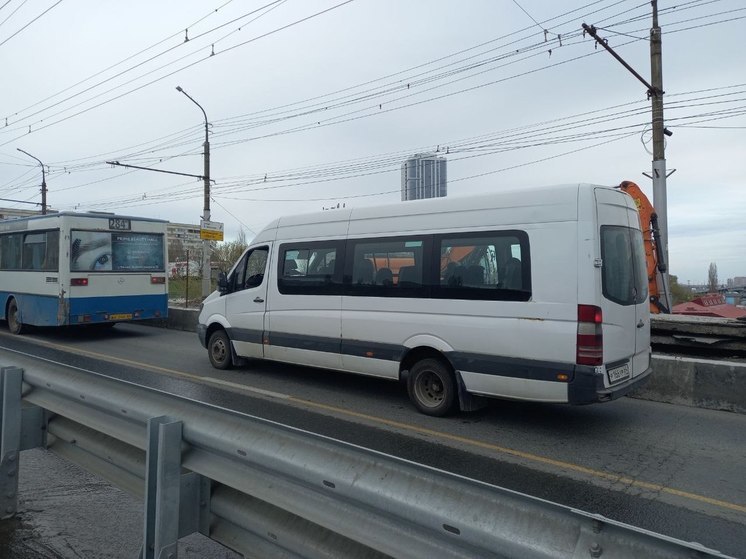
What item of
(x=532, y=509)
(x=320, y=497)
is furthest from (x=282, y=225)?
(x=532, y=509)

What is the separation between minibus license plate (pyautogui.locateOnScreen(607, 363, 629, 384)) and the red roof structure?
659 cm

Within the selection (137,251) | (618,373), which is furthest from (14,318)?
(618,373)

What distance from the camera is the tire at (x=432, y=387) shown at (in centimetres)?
645

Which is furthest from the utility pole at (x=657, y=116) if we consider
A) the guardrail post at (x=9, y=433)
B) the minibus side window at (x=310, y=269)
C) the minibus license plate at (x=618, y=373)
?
the guardrail post at (x=9, y=433)

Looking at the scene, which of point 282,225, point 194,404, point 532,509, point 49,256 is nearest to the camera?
point 532,509

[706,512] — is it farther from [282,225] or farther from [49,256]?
[49,256]

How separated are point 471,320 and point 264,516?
4203 millimetres

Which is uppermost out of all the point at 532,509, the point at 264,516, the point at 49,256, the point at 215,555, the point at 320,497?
the point at 49,256

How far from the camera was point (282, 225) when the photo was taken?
864cm

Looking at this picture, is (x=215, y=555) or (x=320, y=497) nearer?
(x=320, y=497)

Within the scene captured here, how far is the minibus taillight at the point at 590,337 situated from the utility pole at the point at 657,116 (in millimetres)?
7497

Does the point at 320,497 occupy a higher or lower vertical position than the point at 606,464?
higher

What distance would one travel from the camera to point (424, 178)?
23844 millimetres

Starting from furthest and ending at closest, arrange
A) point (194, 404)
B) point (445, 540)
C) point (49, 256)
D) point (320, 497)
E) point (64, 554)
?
point (49, 256) → point (64, 554) → point (194, 404) → point (320, 497) → point (445, 540)
